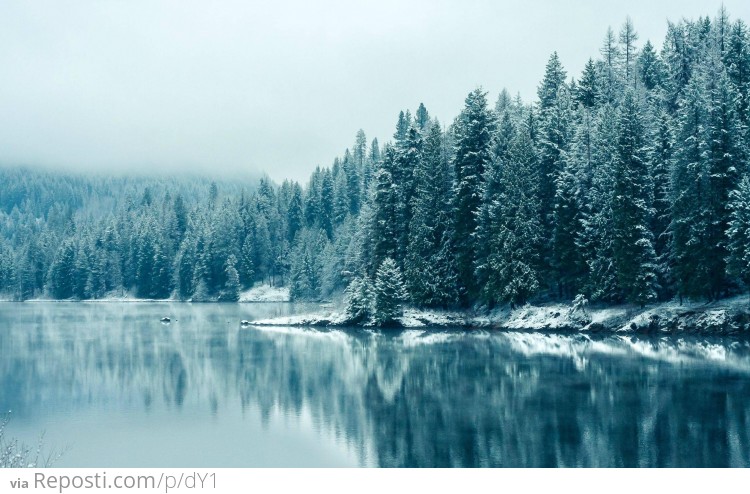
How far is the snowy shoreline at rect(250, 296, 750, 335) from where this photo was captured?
51719mm

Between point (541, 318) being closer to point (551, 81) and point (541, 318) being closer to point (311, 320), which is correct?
point (311, 320)

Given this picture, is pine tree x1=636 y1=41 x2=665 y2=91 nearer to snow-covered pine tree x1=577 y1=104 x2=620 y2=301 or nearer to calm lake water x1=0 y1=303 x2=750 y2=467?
snow-covered pine tree x1=577 y1=104 x2=620 y2=301

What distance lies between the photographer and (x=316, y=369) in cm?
4097

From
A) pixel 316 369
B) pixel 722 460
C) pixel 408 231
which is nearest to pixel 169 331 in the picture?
pixel 408 231

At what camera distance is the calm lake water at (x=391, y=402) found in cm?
2245

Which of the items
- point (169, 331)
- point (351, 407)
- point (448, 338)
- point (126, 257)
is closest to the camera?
point (351, 407)

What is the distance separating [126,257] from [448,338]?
395 feet

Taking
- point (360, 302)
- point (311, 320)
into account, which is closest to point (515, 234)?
point (360, 302)

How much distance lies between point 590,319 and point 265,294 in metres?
88.1

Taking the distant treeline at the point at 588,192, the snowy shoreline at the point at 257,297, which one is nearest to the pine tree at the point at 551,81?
the distant treeline at the point at 588,192

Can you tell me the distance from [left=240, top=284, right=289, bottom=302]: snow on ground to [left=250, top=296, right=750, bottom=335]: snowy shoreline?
62052mm

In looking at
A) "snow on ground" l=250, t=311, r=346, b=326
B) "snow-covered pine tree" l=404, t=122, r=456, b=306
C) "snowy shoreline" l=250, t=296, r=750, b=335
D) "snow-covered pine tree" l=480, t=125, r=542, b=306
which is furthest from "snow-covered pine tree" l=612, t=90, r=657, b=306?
"snow on ground" l=250, t=311, r=346, b=326

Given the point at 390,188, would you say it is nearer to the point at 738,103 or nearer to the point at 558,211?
the point at 558,211

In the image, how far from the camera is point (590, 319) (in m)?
58.6
